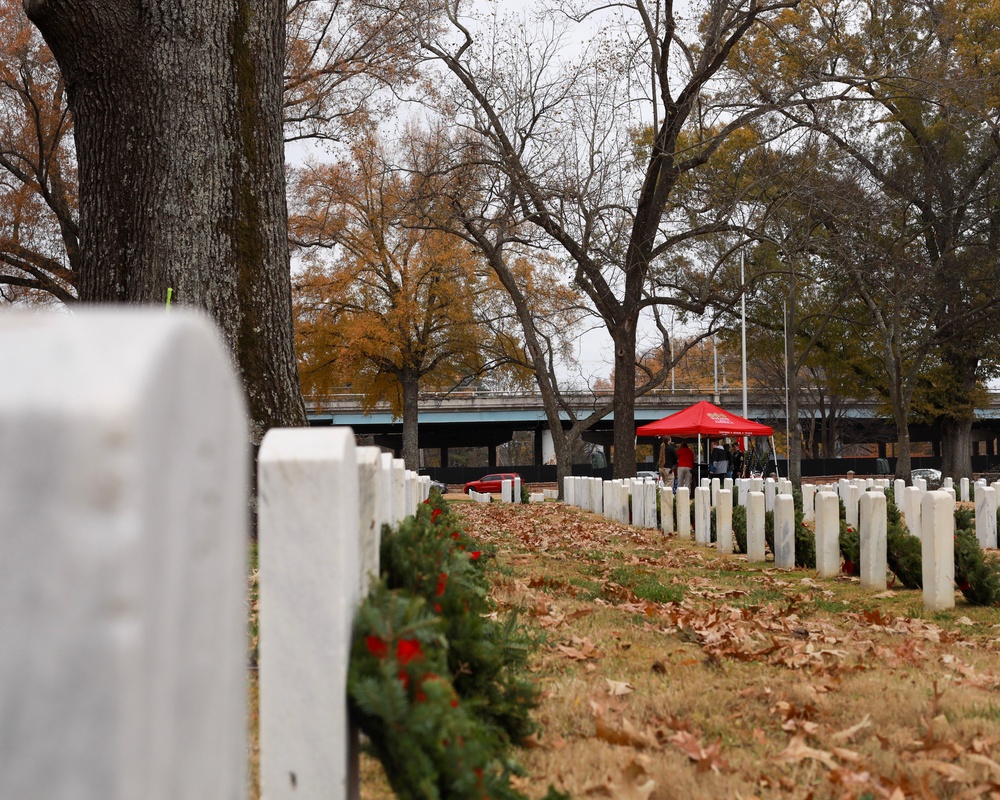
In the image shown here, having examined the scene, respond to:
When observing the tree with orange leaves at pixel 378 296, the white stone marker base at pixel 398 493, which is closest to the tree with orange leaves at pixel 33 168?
the tree with orange leaves at pixel 378 296

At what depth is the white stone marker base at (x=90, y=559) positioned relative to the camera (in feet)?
2.87

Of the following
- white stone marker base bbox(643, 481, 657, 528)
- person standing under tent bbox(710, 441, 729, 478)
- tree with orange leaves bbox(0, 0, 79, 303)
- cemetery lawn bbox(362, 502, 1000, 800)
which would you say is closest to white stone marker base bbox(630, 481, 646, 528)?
white stone marker base bbox(643, 481, 657, 528)

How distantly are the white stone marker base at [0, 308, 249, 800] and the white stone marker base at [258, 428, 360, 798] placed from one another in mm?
748

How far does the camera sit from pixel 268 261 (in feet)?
23.0

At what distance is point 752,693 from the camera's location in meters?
4.08

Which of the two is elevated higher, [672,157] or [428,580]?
[672,157]

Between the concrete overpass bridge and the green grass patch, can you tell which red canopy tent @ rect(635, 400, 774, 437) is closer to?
the green grass patch

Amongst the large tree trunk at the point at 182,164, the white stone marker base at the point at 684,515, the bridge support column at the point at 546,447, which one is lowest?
the bridge support column at the point at 546,447

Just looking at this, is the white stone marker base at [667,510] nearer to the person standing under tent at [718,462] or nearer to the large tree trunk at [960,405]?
the person standing under tent at [718,462]

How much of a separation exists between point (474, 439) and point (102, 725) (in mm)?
71062

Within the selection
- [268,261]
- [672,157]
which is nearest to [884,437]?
[672,157]

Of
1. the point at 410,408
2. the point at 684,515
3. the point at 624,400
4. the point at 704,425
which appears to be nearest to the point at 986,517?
the point at 684,515

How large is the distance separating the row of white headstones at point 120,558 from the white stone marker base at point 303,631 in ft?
1.71

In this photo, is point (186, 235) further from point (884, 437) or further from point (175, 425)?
Result: point (884, 437)
